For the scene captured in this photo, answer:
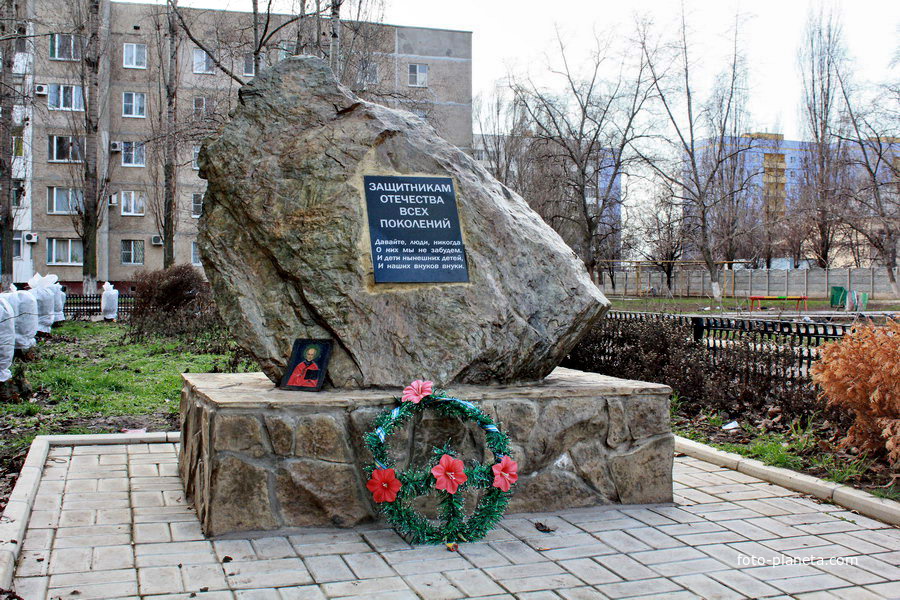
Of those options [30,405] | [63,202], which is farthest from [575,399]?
[63,202]

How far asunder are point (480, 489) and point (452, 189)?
1948 millimetres

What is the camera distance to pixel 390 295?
4.66 m

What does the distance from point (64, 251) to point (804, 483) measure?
3465 cm

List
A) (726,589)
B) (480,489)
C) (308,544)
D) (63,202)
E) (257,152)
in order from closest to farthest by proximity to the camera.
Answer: (726,589) < (308,544) < (480,489) < (257,152) < (63,202)

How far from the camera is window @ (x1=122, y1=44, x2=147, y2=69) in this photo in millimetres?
34188

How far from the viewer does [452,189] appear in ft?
16.5

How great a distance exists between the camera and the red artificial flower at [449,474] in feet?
12.8

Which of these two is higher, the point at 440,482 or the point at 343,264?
the point at 343,264

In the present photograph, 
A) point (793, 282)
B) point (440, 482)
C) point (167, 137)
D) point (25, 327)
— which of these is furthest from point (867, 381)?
point (793, 282)

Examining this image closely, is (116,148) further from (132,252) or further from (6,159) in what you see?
(6,159)

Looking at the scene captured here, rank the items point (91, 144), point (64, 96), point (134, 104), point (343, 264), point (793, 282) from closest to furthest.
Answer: point (343, 264)
point (91, 144)
point (64, 96)
point (134, 104)
point (793, 282)

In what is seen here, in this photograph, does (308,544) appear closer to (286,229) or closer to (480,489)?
(480,489)

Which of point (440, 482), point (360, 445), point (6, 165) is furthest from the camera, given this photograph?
point (6, 165)

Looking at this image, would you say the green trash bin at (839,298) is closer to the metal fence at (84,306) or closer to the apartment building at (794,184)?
the apartment building at (794,184)
